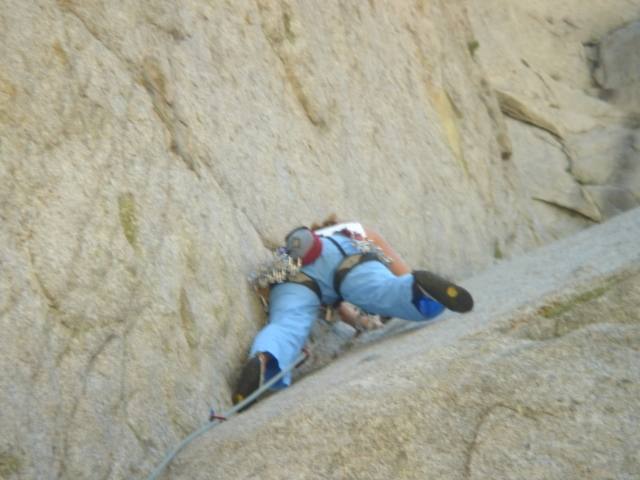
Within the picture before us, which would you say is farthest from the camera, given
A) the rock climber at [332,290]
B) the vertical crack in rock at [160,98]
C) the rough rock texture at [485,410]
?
the vertical crack in rock at [160,98]

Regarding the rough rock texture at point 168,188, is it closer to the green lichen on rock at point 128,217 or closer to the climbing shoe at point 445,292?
the green lichen on rock at point 128,217

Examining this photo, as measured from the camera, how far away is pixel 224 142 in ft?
21.0

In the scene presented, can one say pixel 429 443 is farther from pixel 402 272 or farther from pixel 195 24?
pixel 195 24

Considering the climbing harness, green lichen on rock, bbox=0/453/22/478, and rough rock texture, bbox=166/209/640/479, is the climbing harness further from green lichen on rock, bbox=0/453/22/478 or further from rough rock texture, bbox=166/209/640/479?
green lichen on rock, bbox=0/453/22/478

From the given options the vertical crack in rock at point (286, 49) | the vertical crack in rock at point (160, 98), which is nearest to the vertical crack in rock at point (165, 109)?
the vertical crack in rock at point (160, 98)

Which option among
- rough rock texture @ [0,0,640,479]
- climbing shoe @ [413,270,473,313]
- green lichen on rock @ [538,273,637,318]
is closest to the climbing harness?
rough rock texture @ [0,0,640,479]

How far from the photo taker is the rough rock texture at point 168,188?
4.52 m

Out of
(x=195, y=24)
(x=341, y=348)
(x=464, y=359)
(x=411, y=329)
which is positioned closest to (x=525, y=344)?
(x=464, y=359)

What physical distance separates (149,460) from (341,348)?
178 cm

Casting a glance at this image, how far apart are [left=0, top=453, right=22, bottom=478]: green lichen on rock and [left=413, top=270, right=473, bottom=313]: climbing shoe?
2122 millimetres

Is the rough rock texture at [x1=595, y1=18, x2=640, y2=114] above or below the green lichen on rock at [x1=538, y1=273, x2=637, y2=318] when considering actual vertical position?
below

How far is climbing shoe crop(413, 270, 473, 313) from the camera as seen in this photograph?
17.1ft

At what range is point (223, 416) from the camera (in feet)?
15.8

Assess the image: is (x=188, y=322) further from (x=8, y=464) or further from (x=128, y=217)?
(x=8, y=464)
